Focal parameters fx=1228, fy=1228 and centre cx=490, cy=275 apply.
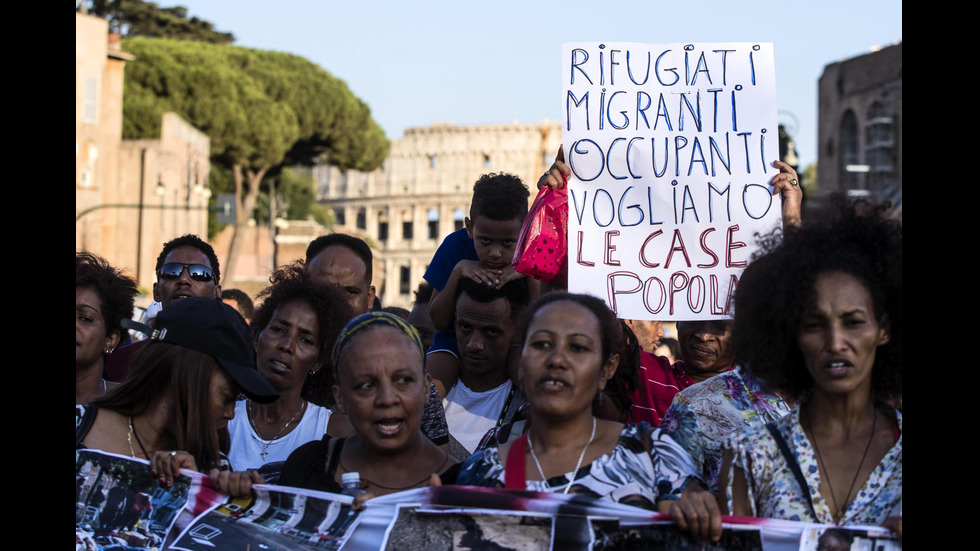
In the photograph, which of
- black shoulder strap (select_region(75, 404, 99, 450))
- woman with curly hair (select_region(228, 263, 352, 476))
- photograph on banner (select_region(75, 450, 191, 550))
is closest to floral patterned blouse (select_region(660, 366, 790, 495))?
woman with curly hair (select_region(228, 263, 352, 476))

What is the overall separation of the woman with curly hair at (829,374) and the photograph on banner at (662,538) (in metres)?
0.09

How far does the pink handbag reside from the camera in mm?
5070

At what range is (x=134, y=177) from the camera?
4250 cm

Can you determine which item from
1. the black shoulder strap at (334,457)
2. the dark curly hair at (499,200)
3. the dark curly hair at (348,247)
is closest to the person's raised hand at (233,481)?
the black shoulder strap at (334,457)

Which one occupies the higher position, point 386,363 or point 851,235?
point 851,235

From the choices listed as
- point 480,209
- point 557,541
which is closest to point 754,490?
point 557,541

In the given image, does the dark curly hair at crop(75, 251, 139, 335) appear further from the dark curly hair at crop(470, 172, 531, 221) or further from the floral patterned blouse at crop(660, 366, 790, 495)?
the floral patterned blouse at crop(660, 366, 790, 495)

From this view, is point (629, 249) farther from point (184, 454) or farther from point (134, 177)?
point (134, 177)

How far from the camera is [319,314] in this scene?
5.04 meters

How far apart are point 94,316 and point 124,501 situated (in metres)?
1.34

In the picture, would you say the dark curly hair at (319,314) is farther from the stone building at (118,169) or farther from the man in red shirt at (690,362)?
the stone building at (118,169)

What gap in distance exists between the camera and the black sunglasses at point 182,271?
6.28m

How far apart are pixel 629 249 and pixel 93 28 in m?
38.9

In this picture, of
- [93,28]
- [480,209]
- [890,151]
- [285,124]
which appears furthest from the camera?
[285,124]
